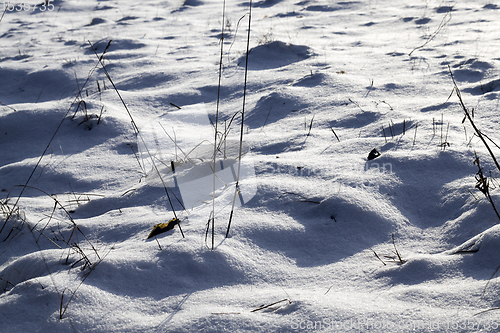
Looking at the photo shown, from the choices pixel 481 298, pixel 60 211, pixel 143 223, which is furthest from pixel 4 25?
pixel 481 298

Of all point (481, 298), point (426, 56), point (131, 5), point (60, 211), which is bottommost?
point (60, 211)

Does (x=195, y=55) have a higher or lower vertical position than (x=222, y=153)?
higher

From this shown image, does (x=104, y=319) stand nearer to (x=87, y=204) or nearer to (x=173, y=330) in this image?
(x=173, y=330)

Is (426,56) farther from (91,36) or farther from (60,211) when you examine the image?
(91,36)

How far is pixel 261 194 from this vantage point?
5.44 feet

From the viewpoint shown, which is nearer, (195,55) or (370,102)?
(370,102)

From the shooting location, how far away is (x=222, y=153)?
2062 mm

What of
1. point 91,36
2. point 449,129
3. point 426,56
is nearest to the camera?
point 449,129

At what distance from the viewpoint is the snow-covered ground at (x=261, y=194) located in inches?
42.7

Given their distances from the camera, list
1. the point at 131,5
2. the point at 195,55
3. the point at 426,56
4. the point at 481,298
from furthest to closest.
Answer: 1. the point at 131,5
2. the point at 195,55
3. the point at 426,56
4. the point at 481,298

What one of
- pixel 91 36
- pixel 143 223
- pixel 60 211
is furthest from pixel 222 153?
pixel 91 36

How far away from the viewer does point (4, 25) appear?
20.1 ft

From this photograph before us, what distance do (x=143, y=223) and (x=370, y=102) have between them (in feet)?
5.83

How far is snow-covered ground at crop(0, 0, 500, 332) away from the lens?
1.08 metres
